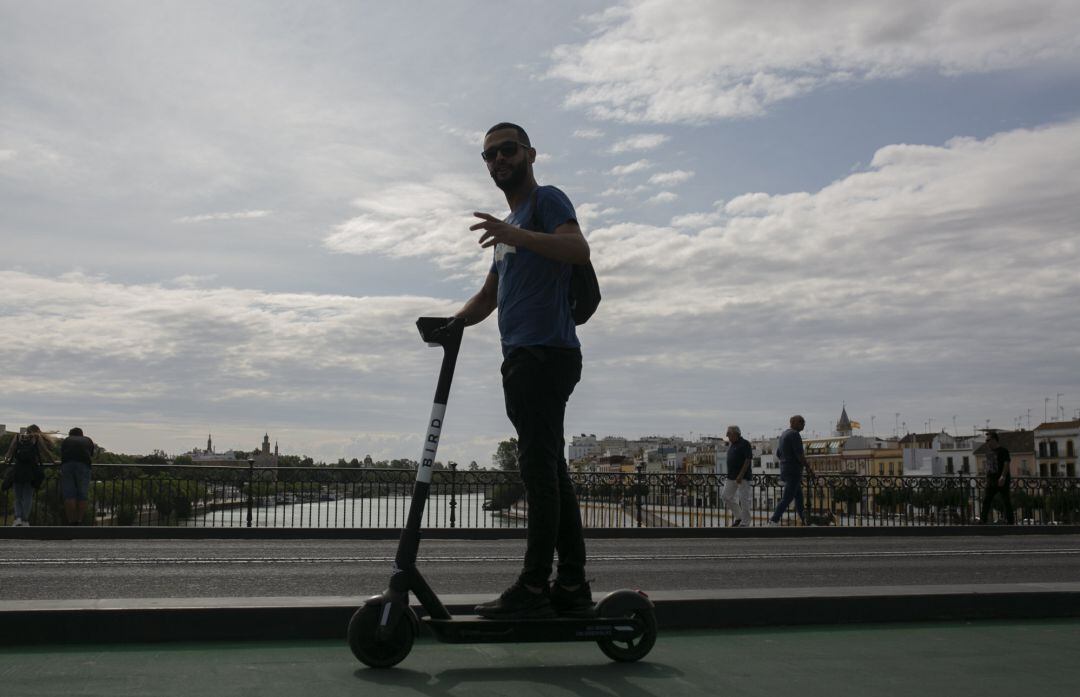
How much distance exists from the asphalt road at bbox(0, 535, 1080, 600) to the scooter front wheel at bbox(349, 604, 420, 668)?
9.17ft

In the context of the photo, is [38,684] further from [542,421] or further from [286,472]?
[286,472]

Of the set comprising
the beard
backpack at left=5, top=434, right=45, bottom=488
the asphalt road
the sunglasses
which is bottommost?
the asphalt road

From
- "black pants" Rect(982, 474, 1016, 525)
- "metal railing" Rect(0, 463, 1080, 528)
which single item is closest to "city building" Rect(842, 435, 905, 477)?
"metal railing" Rect(0, 463, 1080, 528)

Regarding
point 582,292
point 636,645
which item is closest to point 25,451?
point 582,292

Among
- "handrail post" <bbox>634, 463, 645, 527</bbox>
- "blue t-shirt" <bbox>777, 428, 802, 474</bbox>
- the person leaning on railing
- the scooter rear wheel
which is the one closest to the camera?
the scooter rear wheel

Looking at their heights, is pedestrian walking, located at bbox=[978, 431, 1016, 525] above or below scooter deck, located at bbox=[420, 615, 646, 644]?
above

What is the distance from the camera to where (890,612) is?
4945 millimetres

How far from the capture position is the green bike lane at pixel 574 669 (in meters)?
3.46

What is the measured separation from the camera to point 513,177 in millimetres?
4270

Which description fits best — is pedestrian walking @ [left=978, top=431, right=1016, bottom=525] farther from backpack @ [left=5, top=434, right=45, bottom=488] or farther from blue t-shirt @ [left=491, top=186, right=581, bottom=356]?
blue t-shirt @ [left=491, top=186, right=581, bottom=356]

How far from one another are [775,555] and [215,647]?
8485 millimetres

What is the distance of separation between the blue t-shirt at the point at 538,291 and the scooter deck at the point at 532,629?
38.0 inches

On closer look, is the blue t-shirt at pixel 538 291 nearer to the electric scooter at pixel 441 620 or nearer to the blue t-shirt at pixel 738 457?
the electric scooter at pixel 441 620

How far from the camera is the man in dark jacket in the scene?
1684cm
